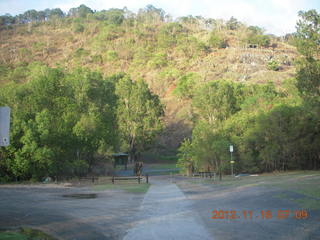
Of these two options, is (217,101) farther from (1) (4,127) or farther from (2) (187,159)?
(1) (4,127)

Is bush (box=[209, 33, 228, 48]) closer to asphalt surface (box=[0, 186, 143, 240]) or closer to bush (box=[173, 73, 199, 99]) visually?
bush (box=[173, 73, 199, 99])

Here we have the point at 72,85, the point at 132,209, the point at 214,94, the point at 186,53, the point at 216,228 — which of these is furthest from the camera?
the point at 186,53

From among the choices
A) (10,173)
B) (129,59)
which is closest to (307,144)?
(10,173)

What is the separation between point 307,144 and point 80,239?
3289cm

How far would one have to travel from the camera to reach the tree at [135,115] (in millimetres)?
65562

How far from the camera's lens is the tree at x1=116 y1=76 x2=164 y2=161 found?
65562 millimetres

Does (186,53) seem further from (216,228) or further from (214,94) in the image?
(216,228)

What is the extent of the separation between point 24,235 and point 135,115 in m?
56.1

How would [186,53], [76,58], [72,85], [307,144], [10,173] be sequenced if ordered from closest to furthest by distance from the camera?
[10,173] < [307,144] < [72,85] < [186,53] < [76,58]

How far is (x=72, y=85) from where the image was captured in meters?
52.5

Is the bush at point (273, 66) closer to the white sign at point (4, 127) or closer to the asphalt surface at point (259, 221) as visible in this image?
the asphalt surface at point (259, 221)
